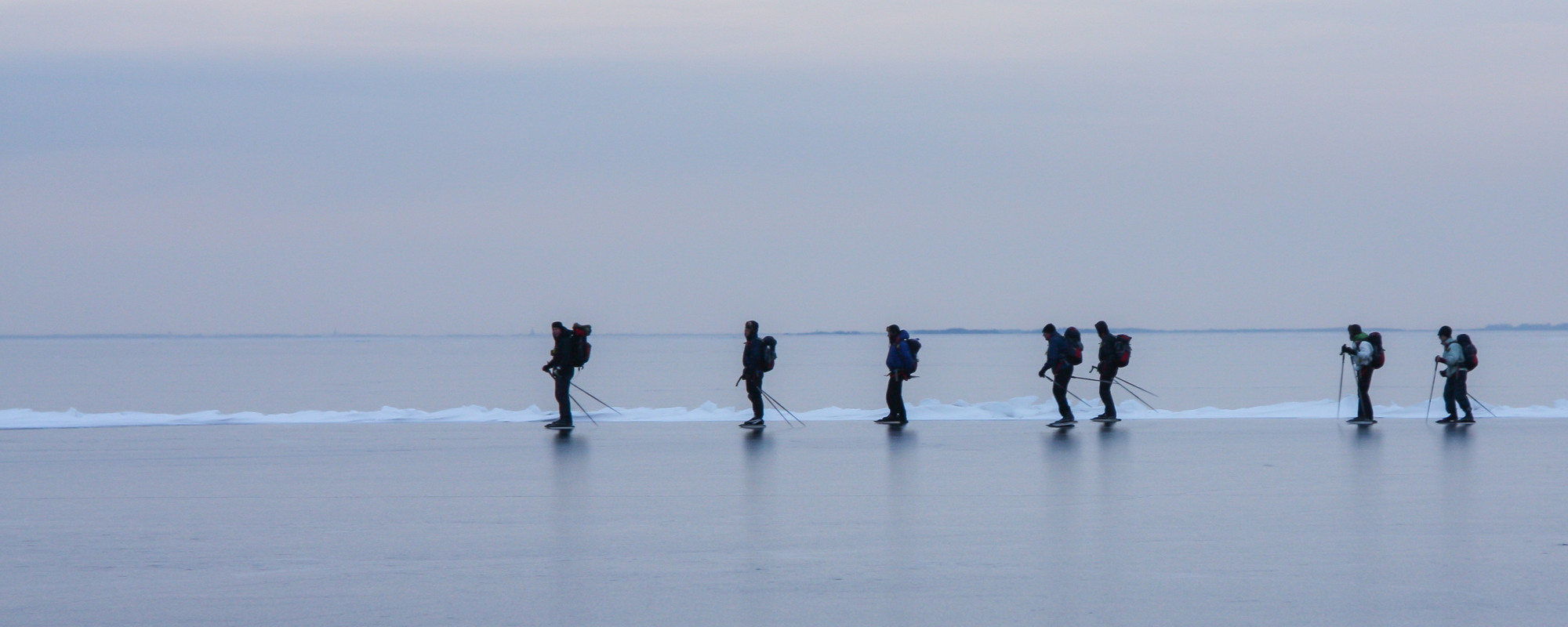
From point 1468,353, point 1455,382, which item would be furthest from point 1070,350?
point 1468,353

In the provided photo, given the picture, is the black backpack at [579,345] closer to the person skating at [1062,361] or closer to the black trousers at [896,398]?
the black trousers at [896,398]

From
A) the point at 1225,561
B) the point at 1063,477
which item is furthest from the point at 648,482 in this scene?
the point at 1225,561

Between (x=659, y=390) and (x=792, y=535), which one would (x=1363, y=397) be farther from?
(x=659, y=390)

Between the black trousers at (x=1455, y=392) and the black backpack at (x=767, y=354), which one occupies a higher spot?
the black backpack at (x=767, y=354)

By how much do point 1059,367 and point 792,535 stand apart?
12.5 m

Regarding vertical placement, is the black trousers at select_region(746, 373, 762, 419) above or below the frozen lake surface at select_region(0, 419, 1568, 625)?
above

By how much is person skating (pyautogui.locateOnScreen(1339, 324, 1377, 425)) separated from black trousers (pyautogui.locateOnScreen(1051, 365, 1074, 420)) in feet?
13.5

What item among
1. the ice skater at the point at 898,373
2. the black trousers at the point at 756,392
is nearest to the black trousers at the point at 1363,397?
the ice skater at the point at 898,373

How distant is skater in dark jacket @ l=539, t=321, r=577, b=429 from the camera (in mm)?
19812

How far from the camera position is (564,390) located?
20016 millimetres

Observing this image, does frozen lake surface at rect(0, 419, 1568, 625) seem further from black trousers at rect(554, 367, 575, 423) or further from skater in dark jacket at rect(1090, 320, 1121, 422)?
skater in dark jacket at rect(1090, 320, 1121, 422)

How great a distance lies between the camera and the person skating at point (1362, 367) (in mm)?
20141

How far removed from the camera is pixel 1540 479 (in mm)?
11875

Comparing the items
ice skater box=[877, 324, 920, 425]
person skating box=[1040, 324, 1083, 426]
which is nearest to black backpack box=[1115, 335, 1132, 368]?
person skating box=[1040, 324, 1083, 426]
